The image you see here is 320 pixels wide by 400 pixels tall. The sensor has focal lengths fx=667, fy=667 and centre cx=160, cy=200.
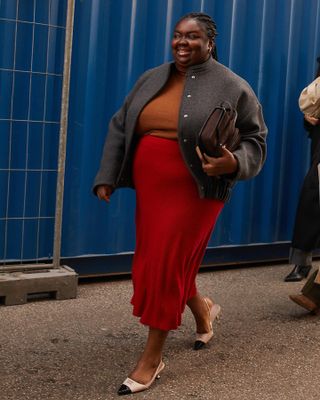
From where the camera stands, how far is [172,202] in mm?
3145

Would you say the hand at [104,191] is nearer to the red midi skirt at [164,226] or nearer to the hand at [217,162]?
the red midi skirt at [164,226]

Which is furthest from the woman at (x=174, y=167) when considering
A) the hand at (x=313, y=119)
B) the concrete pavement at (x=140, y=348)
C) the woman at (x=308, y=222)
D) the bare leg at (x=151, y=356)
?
the woman at (x=308, y=222)

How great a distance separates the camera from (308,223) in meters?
5.18

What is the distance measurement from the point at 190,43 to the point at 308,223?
8.04 ft

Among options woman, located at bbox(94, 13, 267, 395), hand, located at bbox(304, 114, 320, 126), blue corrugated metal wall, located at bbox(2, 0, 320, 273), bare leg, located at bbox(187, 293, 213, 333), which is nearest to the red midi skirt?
woman, located at bbox(94, 13, 267, 395)

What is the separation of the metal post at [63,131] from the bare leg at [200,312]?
127 cm

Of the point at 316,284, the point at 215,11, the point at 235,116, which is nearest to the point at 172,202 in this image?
the point at 235,116

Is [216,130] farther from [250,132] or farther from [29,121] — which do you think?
[29,121]

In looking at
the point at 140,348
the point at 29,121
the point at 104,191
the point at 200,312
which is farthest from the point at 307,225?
the point at 104,191

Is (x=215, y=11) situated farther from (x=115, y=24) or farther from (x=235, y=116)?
(x=235, y=116)

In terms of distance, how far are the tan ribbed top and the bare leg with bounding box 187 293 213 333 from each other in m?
1.06

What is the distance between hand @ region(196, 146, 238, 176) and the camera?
2934 mm

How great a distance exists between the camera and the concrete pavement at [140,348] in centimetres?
320

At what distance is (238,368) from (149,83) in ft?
5.13
